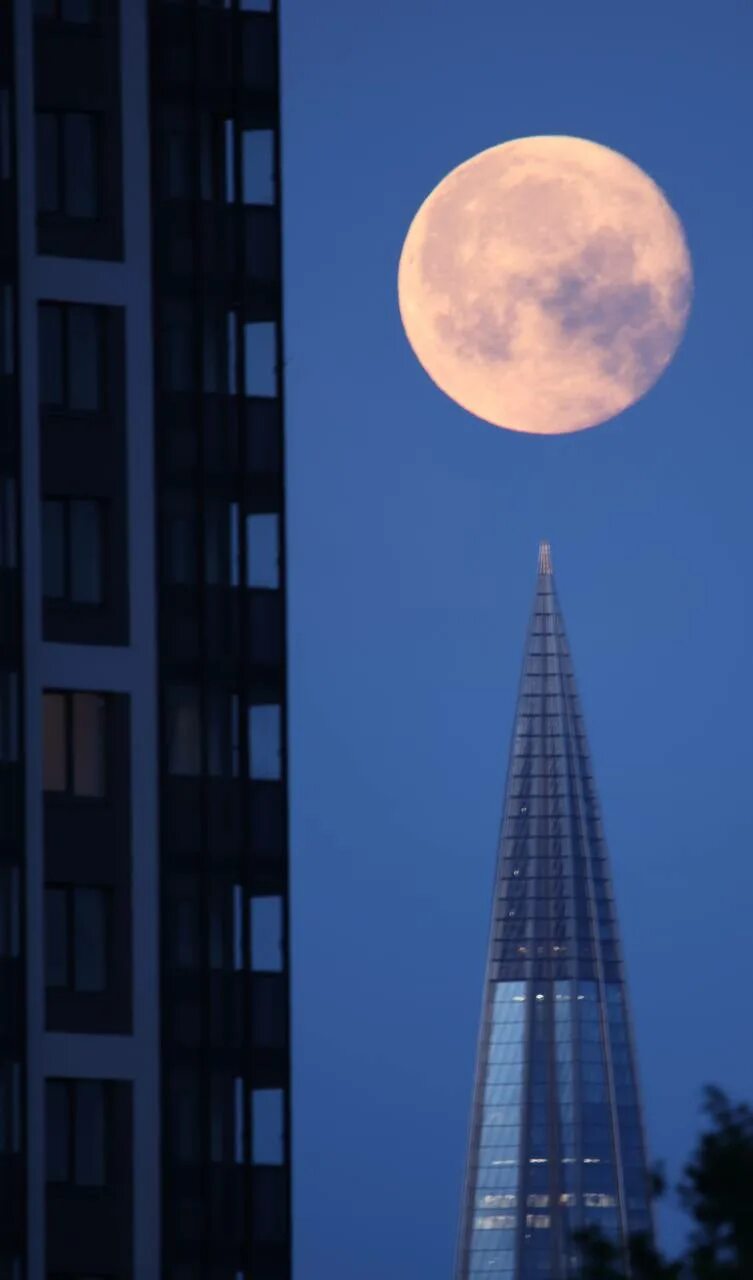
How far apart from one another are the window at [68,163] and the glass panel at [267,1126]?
1670 cm

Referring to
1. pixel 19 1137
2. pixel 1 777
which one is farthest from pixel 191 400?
pixel 19 1137

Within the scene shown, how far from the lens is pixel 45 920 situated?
69.1 metres

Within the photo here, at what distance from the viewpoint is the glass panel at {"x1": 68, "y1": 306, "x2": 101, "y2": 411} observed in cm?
7156

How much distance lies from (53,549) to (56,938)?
7.06 metres

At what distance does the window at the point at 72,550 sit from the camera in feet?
231

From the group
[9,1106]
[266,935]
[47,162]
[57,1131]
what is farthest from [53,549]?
[57,1131]

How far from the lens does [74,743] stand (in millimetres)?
70312

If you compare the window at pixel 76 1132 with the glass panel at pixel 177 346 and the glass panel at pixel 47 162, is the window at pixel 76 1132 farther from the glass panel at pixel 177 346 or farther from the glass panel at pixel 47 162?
the glass panel at pixel 47 162

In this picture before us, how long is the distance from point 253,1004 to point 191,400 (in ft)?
37.2

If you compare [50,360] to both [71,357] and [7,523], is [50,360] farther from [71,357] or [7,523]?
[7,523]

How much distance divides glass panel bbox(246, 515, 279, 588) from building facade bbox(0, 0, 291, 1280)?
6cm

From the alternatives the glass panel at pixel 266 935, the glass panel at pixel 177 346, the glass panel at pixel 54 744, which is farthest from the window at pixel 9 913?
the glass panel at pixel 177 346

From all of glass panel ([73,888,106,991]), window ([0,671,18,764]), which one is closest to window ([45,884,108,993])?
glass panel ([73,888,106,991])

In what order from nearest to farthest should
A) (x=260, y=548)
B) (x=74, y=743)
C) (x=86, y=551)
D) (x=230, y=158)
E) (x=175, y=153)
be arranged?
(x=74, y=743) → (x=86, y=551) → (x=260, y=548) → (x=175, y=153) → (x=230, y=158)
